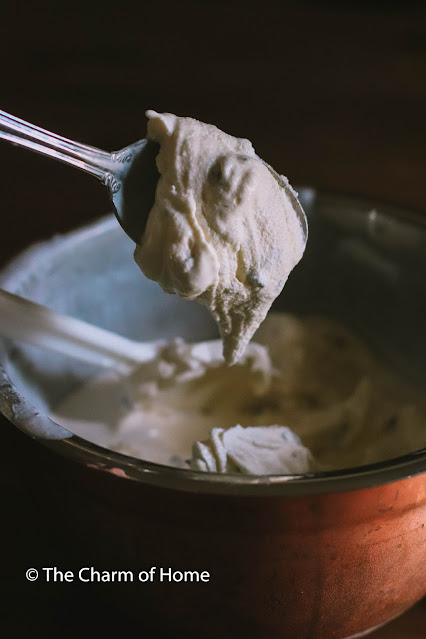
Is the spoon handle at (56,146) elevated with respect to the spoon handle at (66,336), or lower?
elevated

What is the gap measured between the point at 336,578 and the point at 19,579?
1.00 feet

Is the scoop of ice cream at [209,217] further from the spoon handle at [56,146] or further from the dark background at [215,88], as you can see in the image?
the dark background at [215,88]

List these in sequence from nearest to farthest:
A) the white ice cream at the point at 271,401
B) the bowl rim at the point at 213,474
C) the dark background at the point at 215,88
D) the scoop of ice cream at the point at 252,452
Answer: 1. the bowl rim at the point at 213,474
2. the scoop of ice cream at the point at 252,452
3. the white ice cream at the point at 271,401
4. the dark background at the point at 215,88

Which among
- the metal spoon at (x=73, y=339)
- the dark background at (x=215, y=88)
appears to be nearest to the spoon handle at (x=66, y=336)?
the metal spoon at (x=73, y=339)

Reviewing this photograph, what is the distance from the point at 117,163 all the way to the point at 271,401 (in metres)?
0.35

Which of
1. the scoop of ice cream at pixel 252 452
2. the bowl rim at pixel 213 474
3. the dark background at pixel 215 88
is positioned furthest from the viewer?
the dark background at pixel 215 88

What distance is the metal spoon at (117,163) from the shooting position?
19.6 inches

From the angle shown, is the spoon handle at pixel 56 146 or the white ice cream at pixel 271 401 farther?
the white ice cream at pixel 271 401

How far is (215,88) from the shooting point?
5.29ft

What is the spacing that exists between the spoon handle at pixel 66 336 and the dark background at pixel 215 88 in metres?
0.15

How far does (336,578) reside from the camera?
19.0 inches

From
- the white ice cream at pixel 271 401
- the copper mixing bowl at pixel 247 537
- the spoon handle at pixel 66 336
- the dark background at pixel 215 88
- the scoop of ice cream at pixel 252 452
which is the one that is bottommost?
the copper mixing bowl at pixel 247 537

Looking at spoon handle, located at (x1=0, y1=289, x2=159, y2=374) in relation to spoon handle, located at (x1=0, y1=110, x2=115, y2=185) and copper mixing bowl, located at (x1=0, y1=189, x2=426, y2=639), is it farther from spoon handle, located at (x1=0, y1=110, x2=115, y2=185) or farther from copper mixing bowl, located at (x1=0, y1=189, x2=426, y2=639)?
spoon handle, located at (x1=0, y1=110, x2=115, y2=185)

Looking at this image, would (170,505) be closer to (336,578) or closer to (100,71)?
(336,578)
